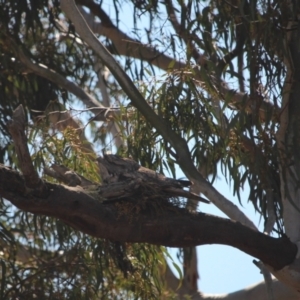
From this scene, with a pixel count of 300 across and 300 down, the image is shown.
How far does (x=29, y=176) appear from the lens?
A: 3.65 m

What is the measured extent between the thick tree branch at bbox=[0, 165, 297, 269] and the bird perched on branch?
0.33 ft

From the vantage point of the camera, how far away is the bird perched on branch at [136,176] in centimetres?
407

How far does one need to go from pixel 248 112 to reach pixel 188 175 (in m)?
0.60

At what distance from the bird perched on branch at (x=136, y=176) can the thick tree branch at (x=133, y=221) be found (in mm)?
99

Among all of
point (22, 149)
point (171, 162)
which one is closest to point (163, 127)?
point (171, 162)

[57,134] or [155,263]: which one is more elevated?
[57,134]

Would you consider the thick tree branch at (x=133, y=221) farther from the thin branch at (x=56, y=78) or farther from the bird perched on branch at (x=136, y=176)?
the thin branch at (x=56, y=78)

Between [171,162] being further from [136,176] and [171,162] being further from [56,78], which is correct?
[56,78]

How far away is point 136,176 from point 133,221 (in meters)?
0.35

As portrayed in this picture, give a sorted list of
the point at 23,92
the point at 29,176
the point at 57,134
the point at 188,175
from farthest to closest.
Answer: the point at 23,92 → the point at 57,134 → the point at 188,175 → the point at 29,176

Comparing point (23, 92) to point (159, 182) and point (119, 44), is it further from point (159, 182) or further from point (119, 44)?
point (159, 182)

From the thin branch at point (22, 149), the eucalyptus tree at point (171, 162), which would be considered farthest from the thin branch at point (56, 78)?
the thin branch at point (22, 149)

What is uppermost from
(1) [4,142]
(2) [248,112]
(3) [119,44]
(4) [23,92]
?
(3) [119,44]

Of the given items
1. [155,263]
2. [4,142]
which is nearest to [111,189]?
[155,263]
